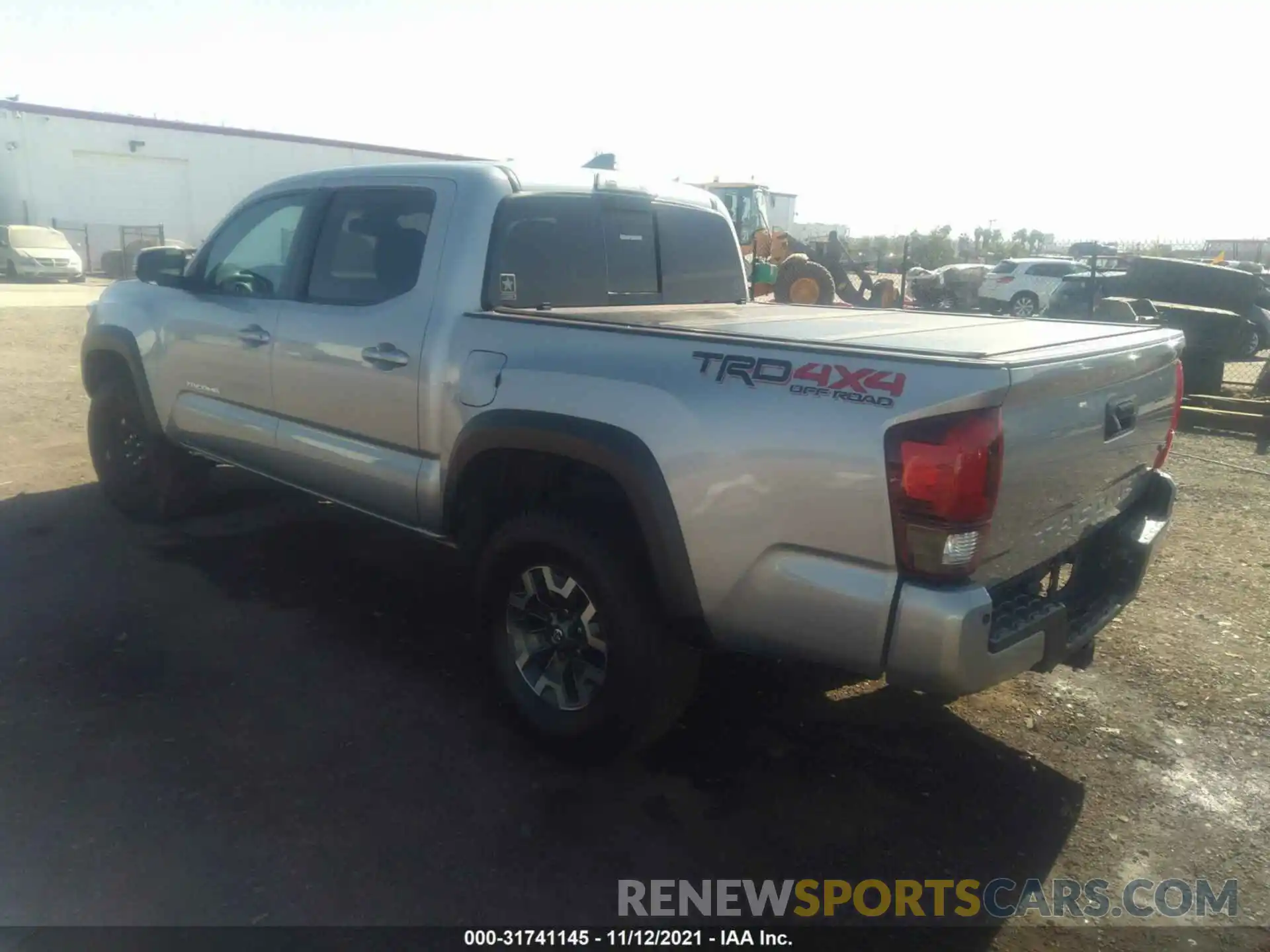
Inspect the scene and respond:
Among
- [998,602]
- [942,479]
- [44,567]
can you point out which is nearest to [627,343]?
[942,479]

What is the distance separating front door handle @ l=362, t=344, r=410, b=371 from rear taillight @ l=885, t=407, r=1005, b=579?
2084 millimetres

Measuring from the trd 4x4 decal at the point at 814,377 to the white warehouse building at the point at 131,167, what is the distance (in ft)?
114

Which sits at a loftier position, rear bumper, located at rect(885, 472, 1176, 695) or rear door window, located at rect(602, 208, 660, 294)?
rear door window, located at rect(602, 208, 660, 294)

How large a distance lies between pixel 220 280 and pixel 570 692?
3040 millimetres

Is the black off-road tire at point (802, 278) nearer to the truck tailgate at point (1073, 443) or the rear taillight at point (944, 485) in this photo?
the truck tailgate at point (1073, 443)

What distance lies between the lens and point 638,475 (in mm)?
2953

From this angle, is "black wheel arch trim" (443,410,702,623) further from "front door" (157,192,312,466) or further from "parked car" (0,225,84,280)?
"parked car" (0,225,84,280)

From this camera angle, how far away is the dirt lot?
2.81 m

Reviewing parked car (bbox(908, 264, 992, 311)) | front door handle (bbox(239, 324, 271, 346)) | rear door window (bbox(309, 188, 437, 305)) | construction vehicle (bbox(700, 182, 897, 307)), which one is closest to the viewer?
rear door window (bbox(309, 188, 437, 305))

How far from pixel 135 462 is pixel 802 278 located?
12078mm

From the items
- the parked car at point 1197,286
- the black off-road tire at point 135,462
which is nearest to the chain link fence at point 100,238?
the parked car at point 1197,286

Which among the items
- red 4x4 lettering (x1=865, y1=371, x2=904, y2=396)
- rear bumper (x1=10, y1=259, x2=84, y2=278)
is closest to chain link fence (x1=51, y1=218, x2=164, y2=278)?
rear bumper (x1=10, y1=259, x2=84, y2=278)

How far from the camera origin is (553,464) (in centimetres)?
340

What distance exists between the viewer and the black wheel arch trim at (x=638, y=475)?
2.92 meters
